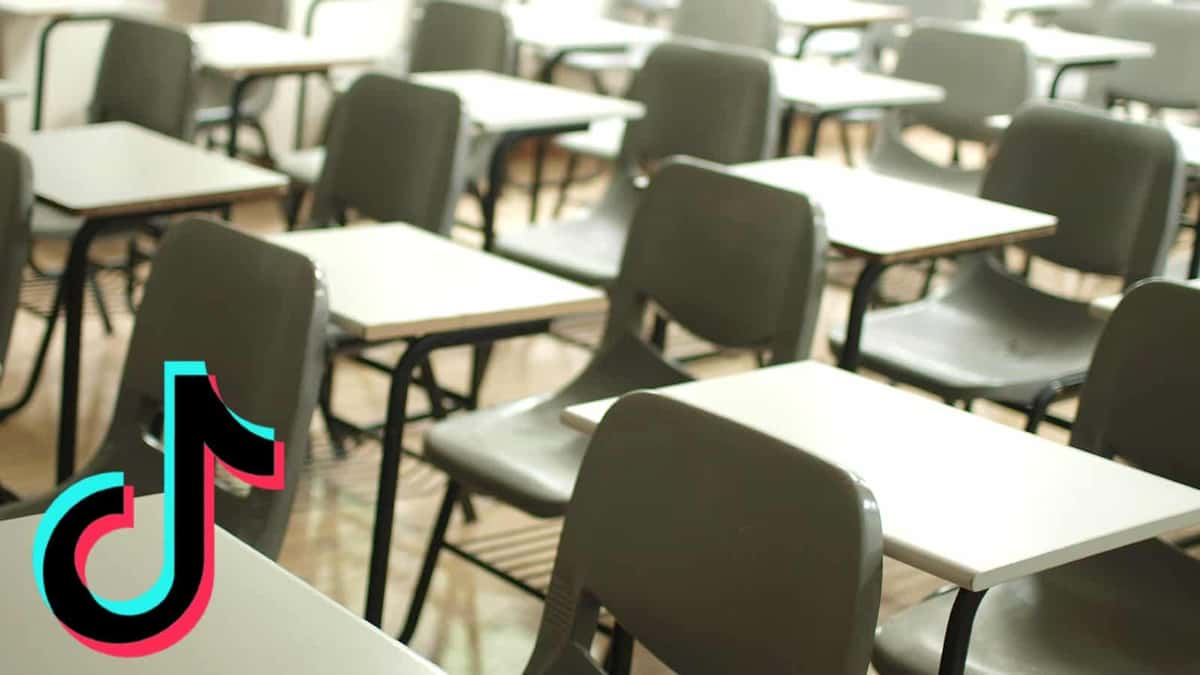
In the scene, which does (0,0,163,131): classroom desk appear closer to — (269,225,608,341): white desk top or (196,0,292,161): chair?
(196,0,292,161): chair

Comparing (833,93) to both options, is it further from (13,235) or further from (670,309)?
(13,235)

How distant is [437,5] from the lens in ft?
16.1

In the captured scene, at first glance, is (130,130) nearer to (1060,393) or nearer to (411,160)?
(411,160)

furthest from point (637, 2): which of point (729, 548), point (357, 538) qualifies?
point (729, 548)

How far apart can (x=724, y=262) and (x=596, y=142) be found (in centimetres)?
198

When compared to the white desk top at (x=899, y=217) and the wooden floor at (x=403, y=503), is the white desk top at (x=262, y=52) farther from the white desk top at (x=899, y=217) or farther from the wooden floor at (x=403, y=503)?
the white desk top at (x=899, y=217)

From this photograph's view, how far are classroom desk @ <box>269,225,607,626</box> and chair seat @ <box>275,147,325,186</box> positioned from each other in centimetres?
140

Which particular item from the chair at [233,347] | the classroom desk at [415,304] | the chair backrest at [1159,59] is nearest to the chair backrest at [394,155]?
the classroom desk at [415,304]

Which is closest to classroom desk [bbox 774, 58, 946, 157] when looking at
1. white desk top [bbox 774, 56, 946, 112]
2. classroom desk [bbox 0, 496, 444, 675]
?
white desk top [bbox 774, 56, 946, 112]

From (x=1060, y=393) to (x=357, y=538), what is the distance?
4.55 ft

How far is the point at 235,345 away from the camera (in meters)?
2.13

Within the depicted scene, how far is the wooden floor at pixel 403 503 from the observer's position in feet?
9.62

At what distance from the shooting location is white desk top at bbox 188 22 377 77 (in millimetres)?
4512

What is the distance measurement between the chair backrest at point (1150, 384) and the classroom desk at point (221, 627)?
130 cm
